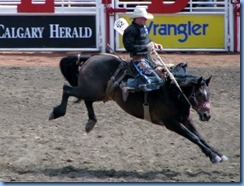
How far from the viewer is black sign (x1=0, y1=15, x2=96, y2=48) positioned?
15422 mm

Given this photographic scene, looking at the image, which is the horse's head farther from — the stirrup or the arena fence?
the arena fence

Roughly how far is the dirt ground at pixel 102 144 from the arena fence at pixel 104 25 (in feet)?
11.2

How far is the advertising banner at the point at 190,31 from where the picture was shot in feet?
50.3

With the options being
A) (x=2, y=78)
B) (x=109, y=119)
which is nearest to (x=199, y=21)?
(x=2, y=78)

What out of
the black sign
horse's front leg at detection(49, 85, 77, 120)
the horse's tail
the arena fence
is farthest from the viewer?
the black sign

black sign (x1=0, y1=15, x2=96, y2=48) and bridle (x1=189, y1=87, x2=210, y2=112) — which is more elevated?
bridle (x1=189, y1=87, x2=210, y2=112)

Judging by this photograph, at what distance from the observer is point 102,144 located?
866 centimetres

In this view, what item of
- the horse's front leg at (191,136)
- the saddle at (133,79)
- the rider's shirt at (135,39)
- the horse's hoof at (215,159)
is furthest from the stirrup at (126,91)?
the horse's hoof at (215,159)

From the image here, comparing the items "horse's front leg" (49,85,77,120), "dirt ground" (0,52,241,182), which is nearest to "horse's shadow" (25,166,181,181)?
"dirt ground" (0,52,241,182)

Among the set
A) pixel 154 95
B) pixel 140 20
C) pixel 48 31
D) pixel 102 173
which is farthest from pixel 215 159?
pixel 48 31

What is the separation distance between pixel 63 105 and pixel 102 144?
700 millimetres

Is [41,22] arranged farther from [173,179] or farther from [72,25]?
[173,179]

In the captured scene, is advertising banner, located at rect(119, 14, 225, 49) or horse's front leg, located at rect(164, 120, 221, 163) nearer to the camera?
horse's front leg, located at rect(164, 120, 221, 163)

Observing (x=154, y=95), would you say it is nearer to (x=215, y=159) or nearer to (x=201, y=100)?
(x=201, y=100)
